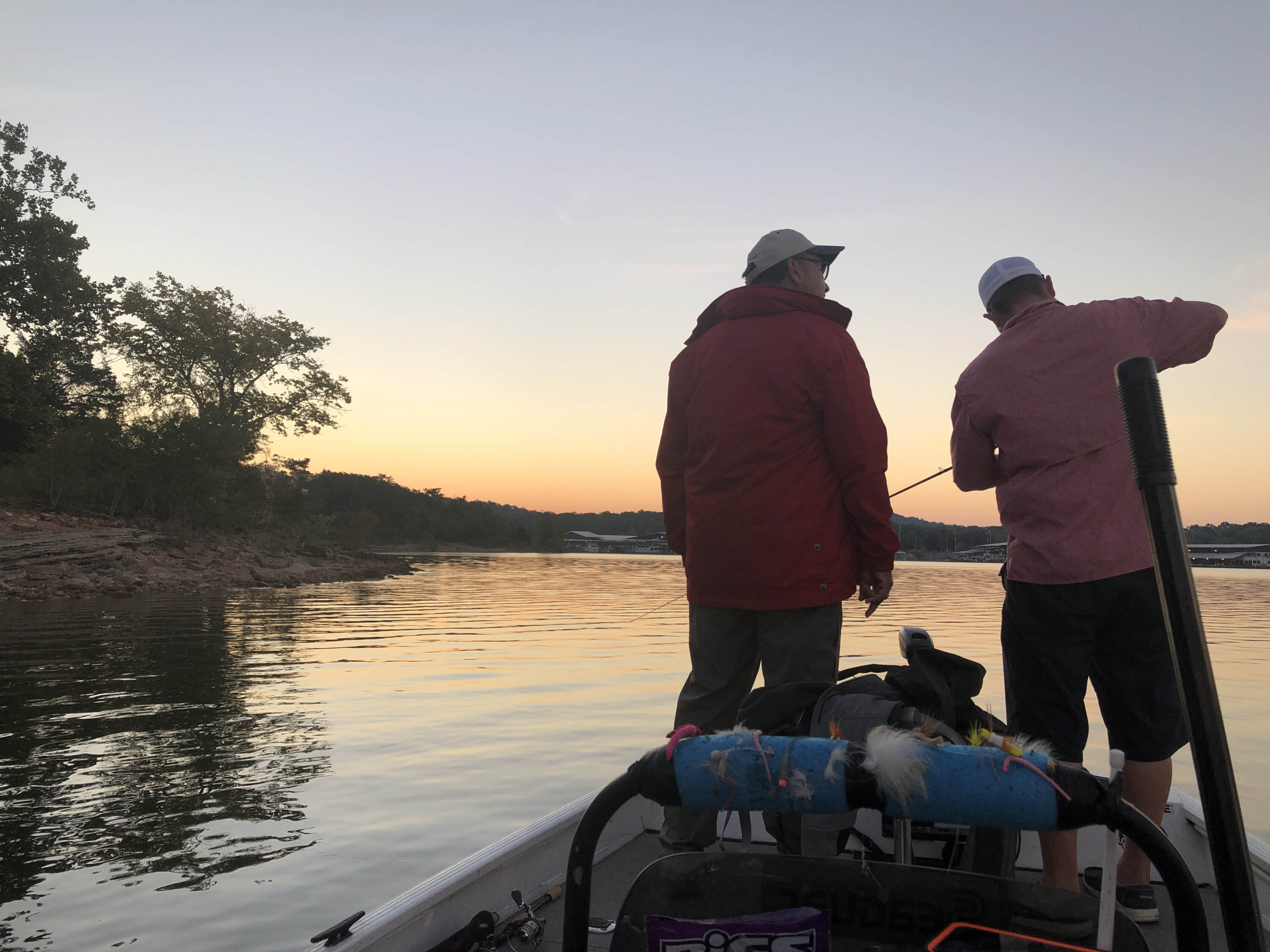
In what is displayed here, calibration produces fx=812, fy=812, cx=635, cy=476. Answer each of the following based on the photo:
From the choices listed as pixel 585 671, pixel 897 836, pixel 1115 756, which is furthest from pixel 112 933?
pixel 585 671

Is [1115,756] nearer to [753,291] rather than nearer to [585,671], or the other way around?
[753,291]

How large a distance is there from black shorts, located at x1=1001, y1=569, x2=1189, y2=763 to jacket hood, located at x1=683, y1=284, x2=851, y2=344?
1104mm

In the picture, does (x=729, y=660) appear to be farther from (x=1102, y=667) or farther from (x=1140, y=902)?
(x=1140, y=902)

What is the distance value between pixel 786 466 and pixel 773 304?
1.86ft

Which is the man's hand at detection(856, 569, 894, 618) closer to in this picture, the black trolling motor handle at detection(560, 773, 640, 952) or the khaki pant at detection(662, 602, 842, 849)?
the khaki pant at detection(662, 602, 842, 849)

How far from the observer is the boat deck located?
7.47 feet

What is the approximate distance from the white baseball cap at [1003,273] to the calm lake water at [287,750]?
136 inches

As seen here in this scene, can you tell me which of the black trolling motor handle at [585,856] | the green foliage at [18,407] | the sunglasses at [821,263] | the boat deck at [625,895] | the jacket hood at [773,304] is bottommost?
the boat deck at [625,895]

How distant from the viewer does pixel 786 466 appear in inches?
104

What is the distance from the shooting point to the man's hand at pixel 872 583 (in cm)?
269

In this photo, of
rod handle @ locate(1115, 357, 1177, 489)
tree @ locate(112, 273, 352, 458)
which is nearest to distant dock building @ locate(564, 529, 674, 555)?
tree @ locate(112, 273, 352, 458)

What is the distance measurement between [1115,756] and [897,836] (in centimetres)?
72

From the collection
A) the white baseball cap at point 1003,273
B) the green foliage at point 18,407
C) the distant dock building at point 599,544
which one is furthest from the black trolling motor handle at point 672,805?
the distant dock building at point 599,544

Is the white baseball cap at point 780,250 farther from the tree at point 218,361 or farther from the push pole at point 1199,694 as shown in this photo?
the tree at point 218,361
